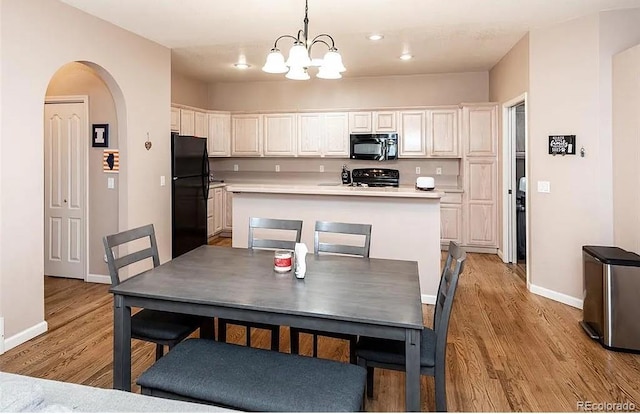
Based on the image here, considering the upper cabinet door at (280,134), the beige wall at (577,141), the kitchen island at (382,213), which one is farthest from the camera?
the upper cabinet door at (280,134)

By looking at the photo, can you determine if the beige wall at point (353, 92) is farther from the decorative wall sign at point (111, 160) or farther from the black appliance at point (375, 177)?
the decorative wall sign at point (111, 160)

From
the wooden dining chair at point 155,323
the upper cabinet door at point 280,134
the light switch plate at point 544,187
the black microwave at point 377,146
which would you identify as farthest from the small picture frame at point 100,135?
the light switch plate at point 544,187

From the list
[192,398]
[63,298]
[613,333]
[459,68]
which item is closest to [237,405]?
[192,398]

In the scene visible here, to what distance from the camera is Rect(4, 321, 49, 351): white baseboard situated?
300 centimetres

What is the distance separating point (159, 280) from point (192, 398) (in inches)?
29.1

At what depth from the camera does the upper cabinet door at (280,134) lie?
6.95 metres

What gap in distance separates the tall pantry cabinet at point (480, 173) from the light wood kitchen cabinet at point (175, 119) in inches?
161

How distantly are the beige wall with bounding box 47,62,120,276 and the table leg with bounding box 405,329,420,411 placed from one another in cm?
380

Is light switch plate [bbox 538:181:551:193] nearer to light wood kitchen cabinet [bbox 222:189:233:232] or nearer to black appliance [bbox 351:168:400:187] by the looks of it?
black appliance [bbox 351:168:400:187]

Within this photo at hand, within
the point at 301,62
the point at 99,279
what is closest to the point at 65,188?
the point at 99,279

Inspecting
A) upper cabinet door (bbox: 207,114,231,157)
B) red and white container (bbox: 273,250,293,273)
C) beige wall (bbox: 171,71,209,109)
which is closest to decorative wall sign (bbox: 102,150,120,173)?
beige wall (bbox: 171,71,209,109)

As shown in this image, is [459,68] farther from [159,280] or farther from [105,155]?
[159,280]

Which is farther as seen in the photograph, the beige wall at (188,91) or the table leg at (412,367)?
the beige wall at (188,91)

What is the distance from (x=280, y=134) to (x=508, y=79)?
3521mm
